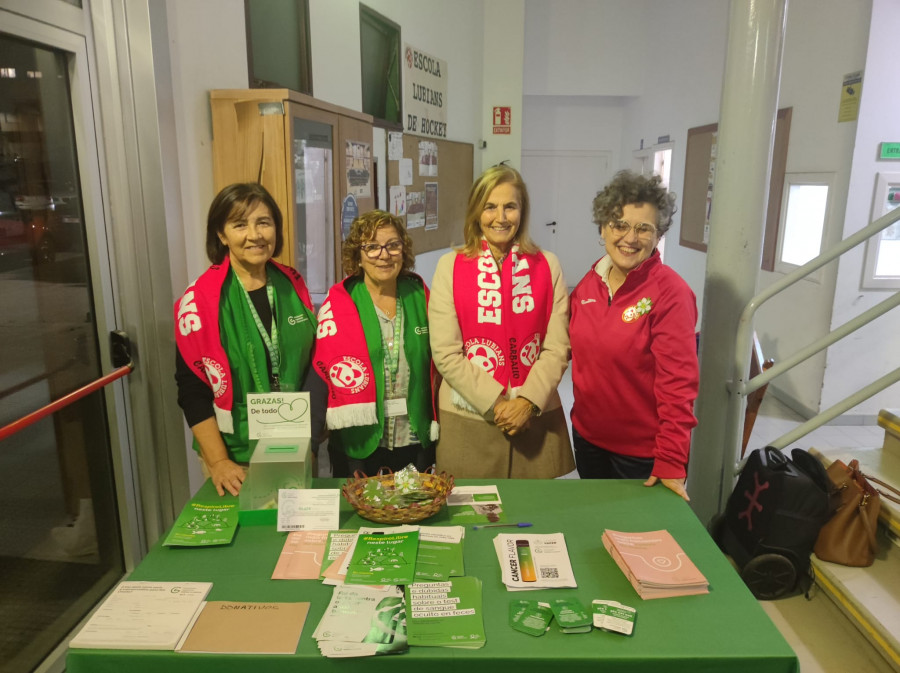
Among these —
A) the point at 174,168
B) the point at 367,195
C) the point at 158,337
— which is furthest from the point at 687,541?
the point at 367,195

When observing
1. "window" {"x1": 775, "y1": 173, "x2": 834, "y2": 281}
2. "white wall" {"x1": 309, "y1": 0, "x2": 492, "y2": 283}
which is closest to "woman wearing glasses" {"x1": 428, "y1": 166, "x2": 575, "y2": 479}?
"white wall" {"x1": 309, "y1": 0, "x2": 492, "y2": 283}

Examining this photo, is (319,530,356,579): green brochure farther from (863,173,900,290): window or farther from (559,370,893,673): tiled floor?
(863,173,900,290): window

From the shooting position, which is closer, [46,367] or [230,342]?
[230,342]

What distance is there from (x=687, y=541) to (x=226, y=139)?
2028mm

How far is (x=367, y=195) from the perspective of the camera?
11.2 feet

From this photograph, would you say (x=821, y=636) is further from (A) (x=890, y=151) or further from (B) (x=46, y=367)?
(A) (x=890, y=151)

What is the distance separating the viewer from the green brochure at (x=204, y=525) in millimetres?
1490

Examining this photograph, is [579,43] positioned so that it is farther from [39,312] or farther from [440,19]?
[39,312]

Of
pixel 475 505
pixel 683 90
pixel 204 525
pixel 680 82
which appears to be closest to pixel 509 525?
pixel 475 505

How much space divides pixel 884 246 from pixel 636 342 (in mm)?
3272

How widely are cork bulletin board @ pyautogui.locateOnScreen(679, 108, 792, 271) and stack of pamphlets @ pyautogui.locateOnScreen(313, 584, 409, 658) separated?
4.70 meters

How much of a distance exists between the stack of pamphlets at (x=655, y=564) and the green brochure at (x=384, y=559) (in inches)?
17.6

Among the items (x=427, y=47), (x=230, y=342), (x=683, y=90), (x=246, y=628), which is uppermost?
(x=427, y=47)

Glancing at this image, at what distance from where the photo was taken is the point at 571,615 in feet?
4.11
